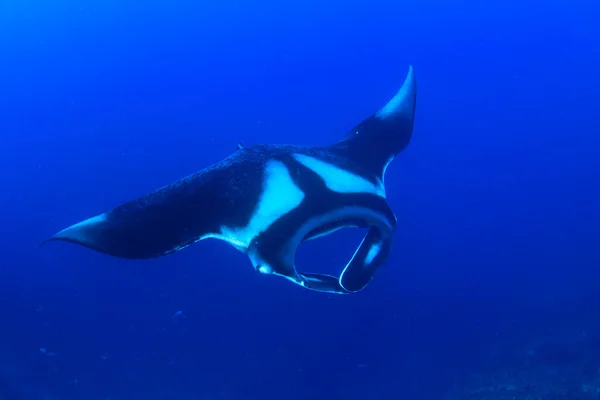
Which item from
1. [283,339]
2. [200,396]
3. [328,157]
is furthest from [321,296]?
[328,157]

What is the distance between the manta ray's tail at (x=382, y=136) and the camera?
4406 mm

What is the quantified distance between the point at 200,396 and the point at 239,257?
313 centimetres

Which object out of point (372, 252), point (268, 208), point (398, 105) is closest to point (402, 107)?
point (398, 105)

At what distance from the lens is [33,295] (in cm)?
1297

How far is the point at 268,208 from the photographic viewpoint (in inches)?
136

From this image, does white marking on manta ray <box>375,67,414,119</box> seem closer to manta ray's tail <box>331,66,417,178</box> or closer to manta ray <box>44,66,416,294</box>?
manta ray's tail <box>331,66,417,178</box>

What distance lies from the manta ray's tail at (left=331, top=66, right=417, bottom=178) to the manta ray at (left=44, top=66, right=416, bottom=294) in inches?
16.6

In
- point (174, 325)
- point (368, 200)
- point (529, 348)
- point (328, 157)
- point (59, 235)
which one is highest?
point (174, 325)

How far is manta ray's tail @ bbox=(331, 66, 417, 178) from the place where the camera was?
4.41m

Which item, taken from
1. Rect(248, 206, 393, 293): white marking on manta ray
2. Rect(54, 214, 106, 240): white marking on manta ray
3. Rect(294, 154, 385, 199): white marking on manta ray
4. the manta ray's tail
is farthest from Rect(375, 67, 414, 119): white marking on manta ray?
Rect(54, 214, 106, 240): white marking on manta ray

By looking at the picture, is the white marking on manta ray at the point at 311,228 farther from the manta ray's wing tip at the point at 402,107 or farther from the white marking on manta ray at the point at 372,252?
the manta ray's wing tip at the point at 402,107

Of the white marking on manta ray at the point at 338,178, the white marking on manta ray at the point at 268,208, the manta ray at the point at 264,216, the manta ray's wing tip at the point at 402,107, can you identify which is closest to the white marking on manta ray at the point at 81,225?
the manta ray at the point at 264,216

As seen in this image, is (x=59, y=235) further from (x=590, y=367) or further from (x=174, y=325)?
(x=590, y=367)

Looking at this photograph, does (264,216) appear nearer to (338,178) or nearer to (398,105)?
(338,178)
